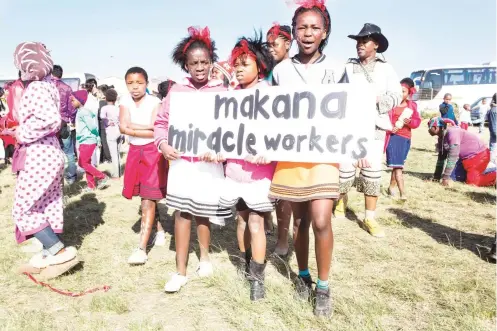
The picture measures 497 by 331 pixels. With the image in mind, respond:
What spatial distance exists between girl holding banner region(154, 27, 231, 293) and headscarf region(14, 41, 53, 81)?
114 cm

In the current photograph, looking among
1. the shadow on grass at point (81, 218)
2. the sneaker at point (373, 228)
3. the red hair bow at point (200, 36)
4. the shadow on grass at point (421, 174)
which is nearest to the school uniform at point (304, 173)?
the red hair bow at point (200, 36)

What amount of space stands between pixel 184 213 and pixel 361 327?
1571 mm

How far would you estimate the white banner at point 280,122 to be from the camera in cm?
235

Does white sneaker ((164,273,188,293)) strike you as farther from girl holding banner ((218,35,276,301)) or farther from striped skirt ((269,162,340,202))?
striped skirt ((269,162,340,202))

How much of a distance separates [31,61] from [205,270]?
235cm

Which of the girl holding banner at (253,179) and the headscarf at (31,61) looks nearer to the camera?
the girl holding banner at (253,179)

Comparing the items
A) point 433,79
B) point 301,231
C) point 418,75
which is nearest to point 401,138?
point 301,231

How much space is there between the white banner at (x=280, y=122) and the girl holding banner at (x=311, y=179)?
4.9 inches

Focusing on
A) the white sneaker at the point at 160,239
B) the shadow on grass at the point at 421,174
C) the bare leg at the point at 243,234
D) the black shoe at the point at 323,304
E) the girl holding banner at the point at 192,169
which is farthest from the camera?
the shadow on grass at the point at 421,174

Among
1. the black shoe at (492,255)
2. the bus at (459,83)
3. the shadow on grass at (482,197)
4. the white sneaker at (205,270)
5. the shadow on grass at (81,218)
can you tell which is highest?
the bus at (459,83)

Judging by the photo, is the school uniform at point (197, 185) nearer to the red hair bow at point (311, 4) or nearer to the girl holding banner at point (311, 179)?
the girl holding banner at point (311, 179)

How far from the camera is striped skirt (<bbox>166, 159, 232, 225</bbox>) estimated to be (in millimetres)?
2951

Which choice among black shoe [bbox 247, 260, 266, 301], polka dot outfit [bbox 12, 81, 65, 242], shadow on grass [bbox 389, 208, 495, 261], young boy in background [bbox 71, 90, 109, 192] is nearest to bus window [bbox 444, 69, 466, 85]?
shadow on grass [bbox 389, 208, 495, 261]

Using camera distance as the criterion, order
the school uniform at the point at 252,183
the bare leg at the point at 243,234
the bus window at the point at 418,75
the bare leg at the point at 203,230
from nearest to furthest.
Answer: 1. the school uniform at the point at 252,183
2. the bare leg at the point at 203,230
3. the bare leg at the point at 243,234
4. the bus window at the point at 418,75
